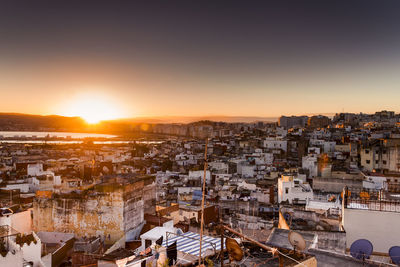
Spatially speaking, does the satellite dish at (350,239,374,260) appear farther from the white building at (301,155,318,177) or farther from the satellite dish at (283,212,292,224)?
the white building at (301,155,318,177)

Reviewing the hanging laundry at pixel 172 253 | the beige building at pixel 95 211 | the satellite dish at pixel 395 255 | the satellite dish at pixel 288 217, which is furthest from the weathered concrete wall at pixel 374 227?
the beige building at pixel 95 211

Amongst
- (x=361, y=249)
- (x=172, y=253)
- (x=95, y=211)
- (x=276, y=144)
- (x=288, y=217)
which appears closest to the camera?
(x=361, y=249)

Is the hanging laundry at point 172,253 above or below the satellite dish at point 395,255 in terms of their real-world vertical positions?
below

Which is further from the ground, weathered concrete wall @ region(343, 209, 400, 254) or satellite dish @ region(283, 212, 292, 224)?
weathered concrete wall @ region(343, 209, 400, 254)

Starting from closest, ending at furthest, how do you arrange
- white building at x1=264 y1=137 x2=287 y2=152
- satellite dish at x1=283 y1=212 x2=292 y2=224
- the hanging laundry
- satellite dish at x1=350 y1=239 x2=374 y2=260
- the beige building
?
satellite dish at x1=350 y1=239 x2=374 y2=260 < the hanging laundry < the beige building < satellite dish at x1=283 y1=212 x2=292 y2=224 < white building at x1=264 y1=137 x2=287 y2=152

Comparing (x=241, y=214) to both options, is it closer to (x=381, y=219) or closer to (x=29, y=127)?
(x=381, y=219)

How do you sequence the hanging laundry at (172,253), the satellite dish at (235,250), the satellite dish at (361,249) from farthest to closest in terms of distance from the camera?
the hanging laundry at (172,253) < the satellite dish at (361,249) < the satellite dish at (235,250)

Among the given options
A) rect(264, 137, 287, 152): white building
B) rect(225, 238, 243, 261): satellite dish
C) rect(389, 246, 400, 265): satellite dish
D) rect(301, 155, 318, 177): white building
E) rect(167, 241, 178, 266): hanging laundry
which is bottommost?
rect(301, 155, 318, 177): white building

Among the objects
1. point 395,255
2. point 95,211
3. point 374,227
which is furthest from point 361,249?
point 95,211

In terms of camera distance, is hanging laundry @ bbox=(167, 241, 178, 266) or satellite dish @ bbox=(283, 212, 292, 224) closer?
hanging laundry @ bbox=(167, 241, 178, 266)

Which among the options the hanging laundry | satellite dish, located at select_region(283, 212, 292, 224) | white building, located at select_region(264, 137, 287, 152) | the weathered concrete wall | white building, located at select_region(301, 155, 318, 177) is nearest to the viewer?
the hanging laundry

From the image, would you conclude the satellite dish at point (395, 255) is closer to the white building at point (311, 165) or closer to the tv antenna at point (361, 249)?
the tv antenna at point (361, 249)

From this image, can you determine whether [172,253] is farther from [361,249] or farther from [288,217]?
[288,217]

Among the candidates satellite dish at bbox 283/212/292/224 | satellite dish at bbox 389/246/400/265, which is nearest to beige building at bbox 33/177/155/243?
satellite dish at bbox 283/212/292/224
